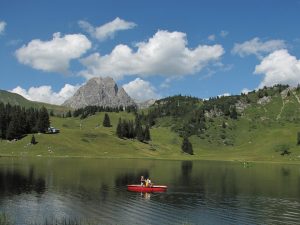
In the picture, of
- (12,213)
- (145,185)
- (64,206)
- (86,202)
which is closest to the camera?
(12,213)

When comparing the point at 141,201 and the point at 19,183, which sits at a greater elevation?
the point at 19,183

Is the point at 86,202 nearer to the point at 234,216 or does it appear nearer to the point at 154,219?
the point at 154,219

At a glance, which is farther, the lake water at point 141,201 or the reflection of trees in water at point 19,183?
the reflection of trees in water at point 19,183

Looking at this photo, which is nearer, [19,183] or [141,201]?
[141,201]

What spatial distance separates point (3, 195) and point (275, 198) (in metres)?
53.9

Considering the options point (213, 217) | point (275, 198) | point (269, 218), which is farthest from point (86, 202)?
point (275, 198)

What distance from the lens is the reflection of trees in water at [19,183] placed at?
3581 inches

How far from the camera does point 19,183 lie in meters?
103

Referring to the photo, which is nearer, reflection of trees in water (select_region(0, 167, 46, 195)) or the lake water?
the lake water

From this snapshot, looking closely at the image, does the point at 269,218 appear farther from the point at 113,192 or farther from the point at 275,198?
the point at 113,192

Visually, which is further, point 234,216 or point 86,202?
point 86,202

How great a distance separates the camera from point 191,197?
91.3m

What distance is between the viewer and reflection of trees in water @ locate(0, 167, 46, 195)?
9096 centimetres

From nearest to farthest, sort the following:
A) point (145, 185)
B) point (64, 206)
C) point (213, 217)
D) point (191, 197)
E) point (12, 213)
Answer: point (12, 213) → point (213, 217) → point (64, 206) → point (191, 197) → point (145, 185)
